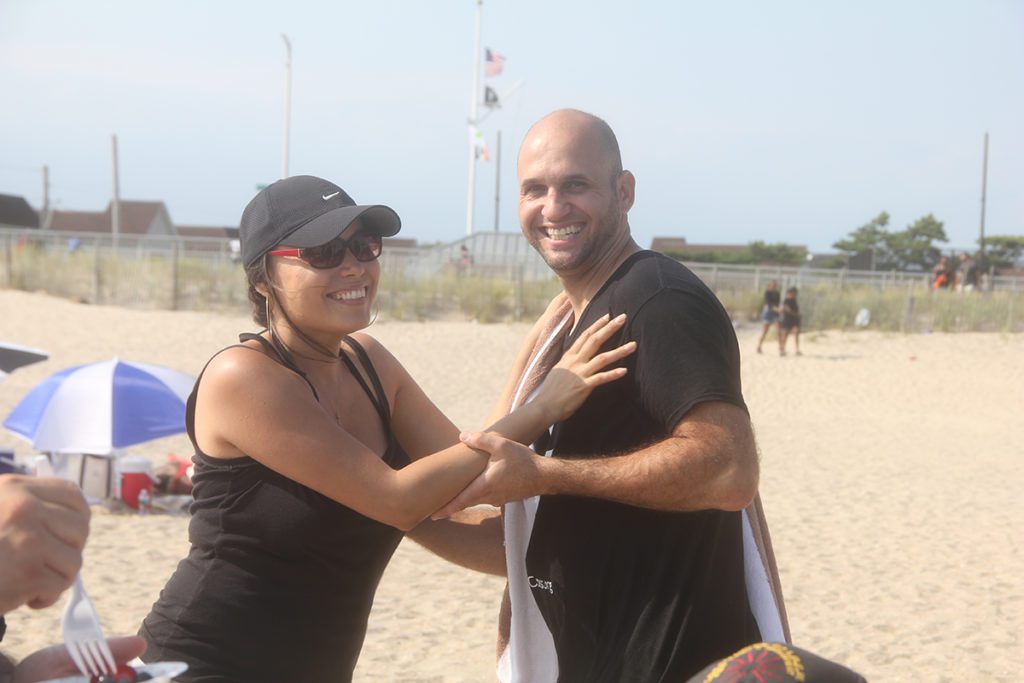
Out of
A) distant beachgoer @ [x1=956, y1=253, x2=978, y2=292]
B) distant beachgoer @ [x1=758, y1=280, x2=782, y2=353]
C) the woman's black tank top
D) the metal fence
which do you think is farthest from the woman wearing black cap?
distant beachgoer @ [x1=956, y1=253, x2=978, y2=292]

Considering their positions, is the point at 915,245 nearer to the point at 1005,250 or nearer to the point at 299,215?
the point at 1005,250

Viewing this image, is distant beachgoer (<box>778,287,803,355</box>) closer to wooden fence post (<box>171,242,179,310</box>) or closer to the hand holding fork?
wooden fence post (<box>171,242,179,310</box>)

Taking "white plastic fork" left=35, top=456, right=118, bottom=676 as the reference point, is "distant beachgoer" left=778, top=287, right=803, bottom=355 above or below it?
below

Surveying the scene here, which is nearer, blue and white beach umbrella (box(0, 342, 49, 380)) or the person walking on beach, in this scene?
the person walking on beach

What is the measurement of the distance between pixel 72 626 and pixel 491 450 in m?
1.03

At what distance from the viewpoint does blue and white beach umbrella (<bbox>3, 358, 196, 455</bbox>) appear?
8.27m

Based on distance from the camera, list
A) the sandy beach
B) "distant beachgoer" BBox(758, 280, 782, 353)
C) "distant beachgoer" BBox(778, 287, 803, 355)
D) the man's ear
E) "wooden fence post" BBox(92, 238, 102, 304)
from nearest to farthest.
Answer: the man's ear, the sandy beach, "distant beachgoer" BBox(778, 287, 803, 355), "distant beachgoer" BBox(758, 280, 782, 353), "wooden fence post" BBox(92, 238, 102, 304)

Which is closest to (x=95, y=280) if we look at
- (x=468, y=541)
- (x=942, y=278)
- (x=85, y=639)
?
(x=942, y=278)

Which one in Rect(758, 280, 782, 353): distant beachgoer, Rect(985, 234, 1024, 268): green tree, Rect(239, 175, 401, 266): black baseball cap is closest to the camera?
Rect(239, 175, 401, 266): black baseball cap

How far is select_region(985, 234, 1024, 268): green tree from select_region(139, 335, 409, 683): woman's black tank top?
5287 cm

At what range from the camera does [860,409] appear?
18312mm

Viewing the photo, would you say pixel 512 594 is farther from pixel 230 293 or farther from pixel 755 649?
pixel 230 293

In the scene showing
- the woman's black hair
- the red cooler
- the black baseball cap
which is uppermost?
the black baseball cap

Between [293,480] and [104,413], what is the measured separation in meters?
6.73
